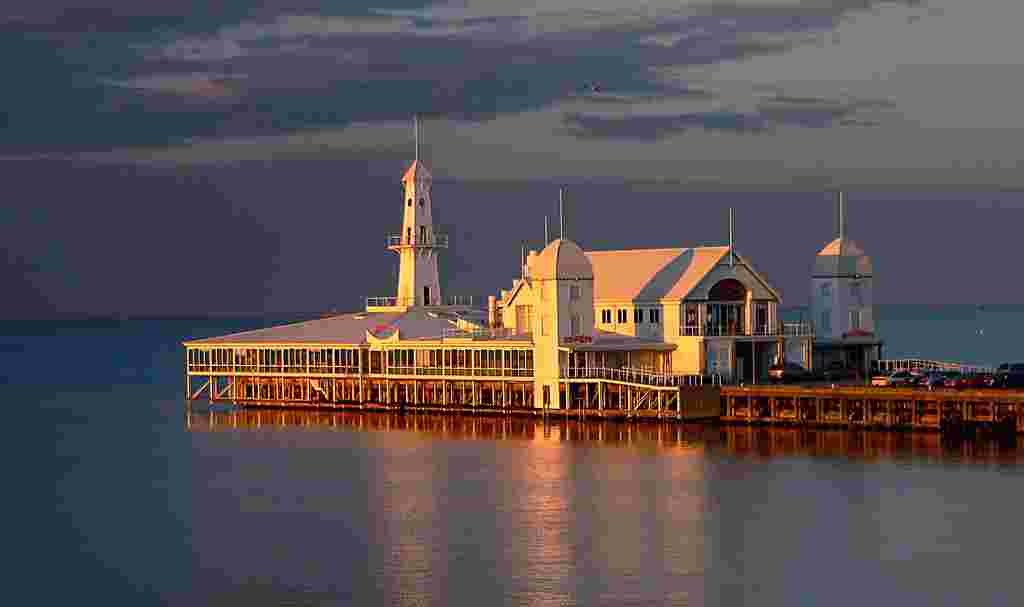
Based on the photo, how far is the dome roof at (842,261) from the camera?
309ft

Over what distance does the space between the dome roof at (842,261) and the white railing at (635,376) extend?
1017 cm

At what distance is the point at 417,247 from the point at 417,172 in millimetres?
4119

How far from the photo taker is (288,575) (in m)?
50.3

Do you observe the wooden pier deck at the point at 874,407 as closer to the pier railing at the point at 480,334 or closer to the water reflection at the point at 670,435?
the water reflection at the point at 670,435

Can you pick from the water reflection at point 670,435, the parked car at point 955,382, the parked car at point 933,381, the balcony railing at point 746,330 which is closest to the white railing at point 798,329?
the balcony railing at point 746,330

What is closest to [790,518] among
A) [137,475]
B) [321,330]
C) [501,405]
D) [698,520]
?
[698,520]

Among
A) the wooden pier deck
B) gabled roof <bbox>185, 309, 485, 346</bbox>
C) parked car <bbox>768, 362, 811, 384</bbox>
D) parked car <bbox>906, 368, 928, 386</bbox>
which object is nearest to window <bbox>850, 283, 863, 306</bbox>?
parked car <bbox>906, 368, 928, 386</bbox>

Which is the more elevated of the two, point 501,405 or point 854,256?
point 854,256

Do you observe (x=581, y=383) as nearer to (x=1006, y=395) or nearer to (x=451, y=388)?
(x=451, y=388)

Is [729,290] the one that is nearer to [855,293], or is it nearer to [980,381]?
[855,293]

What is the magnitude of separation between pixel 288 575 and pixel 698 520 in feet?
43.7

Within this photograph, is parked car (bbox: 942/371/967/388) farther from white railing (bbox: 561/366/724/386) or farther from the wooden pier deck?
white railing (bbox: 561/366/724/386)

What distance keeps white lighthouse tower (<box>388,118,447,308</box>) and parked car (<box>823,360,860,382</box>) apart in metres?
21.7

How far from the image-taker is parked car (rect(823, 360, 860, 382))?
88.8 m
